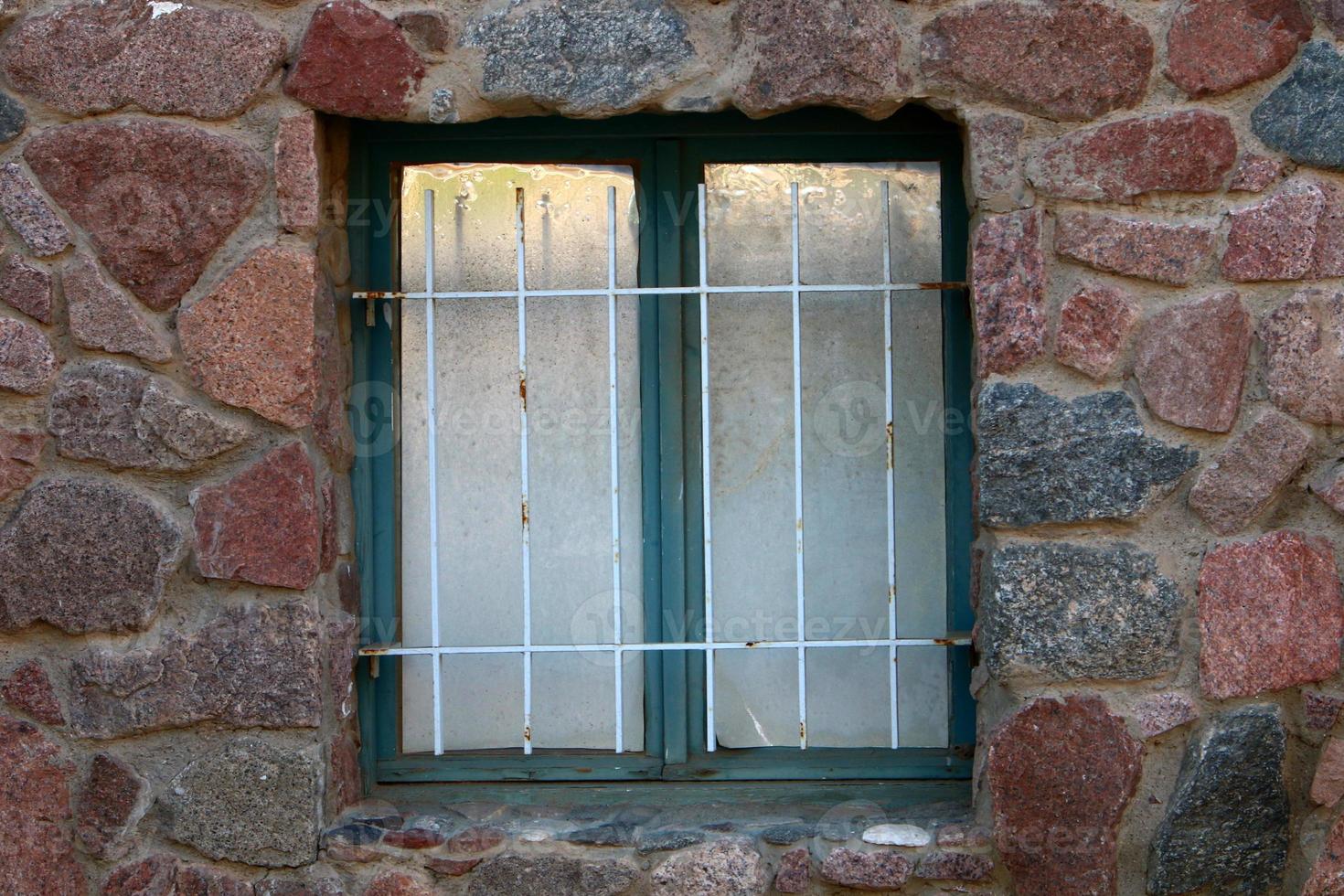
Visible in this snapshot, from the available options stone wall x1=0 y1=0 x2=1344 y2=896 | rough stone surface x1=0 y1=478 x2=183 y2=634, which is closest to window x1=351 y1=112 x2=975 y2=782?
stone wall x1=0 y1=0 x2=1344 y2=896

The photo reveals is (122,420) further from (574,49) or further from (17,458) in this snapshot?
(574,49)

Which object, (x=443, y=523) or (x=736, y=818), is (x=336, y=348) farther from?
(x=736, y=818)

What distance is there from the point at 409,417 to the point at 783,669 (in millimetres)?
844

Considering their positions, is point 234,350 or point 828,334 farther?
point 828,334

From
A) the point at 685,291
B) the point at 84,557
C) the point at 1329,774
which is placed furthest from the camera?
the point at 685,291

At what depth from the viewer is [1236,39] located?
200cm

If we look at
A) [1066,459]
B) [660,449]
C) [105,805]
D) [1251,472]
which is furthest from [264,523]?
[1251,472]

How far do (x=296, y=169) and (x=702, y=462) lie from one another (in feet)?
2.85

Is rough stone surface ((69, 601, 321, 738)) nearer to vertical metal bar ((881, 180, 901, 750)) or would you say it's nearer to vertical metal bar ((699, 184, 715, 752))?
vertical metal bar ((699, 184, 715, 752))

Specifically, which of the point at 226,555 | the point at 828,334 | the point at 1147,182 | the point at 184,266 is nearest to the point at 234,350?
the point at 184,266

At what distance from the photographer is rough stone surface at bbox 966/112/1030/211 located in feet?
6.66

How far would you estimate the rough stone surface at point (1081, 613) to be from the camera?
2020mm

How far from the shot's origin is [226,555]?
2080mm

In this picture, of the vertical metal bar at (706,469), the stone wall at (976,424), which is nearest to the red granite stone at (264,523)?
the stone wall at (976,424)
